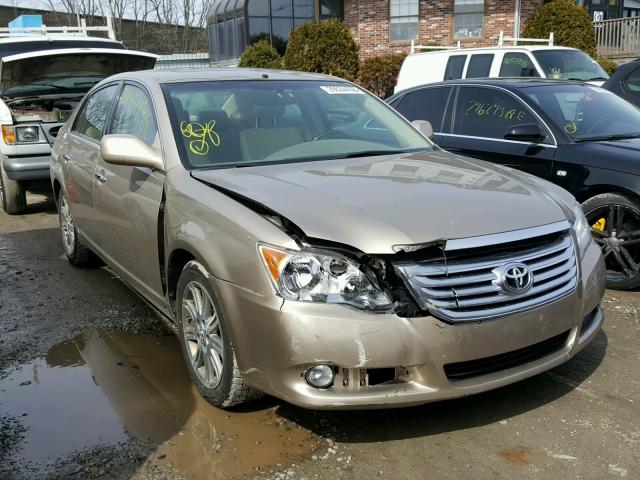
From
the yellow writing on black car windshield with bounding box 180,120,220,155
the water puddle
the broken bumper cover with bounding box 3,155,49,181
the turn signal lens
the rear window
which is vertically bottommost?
the water puddle

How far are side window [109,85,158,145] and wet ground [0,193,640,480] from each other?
4.39 ft

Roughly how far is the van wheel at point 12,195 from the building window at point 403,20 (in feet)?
56.4

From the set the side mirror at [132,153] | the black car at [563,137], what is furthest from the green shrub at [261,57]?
the side mirror at [132,153]

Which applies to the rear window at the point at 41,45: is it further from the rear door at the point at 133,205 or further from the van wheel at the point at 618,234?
the van wheel at the point at 618,234

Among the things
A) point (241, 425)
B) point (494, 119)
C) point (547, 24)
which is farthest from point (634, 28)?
point (241, 425)

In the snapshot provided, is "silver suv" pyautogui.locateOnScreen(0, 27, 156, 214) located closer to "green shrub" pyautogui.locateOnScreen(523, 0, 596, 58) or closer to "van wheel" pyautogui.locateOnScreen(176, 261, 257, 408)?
"van wheel" pyautogui.locateOnScreen(176, 261, 257, 408)

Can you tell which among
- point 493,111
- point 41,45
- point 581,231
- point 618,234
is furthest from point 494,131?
point 41,45

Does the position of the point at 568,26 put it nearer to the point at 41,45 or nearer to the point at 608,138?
the point at 41,45

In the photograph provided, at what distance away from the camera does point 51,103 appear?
815 centimetres

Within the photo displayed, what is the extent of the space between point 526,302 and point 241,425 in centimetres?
146

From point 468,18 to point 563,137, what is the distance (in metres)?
18.4

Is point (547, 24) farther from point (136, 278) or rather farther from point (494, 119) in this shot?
point (136, 278)

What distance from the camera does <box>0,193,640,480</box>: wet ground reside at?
9.36ft

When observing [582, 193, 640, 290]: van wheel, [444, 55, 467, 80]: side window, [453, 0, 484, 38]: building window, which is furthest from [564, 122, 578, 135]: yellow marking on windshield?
[453, 0, 484, 38]: building window
